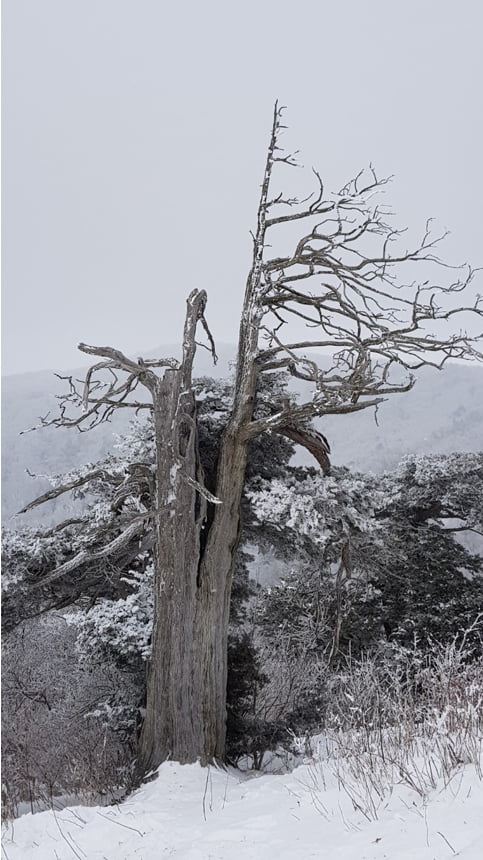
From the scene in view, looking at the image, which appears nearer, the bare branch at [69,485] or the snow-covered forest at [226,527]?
the snow-covered forest at [226,527]

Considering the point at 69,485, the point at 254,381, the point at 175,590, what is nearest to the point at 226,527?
the point at 175,590

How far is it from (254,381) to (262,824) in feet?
14.0

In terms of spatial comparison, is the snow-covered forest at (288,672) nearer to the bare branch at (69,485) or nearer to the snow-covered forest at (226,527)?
the snow-covered forest at (226,527)

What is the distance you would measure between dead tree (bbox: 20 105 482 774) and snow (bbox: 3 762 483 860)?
918 mm

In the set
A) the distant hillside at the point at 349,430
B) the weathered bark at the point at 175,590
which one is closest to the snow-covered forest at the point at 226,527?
the weathered bark at the point at 175,590

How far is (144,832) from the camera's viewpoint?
4.50m

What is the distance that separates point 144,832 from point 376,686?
205 centimetres

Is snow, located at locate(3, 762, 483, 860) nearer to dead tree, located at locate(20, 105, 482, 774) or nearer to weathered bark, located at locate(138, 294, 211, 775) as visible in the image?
weathered bark, located at locate(138, 294, 211, 775)

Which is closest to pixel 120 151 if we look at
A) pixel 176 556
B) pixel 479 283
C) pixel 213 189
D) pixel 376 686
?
pixel 213 189

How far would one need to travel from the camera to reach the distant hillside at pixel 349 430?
3189 cm

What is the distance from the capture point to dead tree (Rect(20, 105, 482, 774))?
661cm

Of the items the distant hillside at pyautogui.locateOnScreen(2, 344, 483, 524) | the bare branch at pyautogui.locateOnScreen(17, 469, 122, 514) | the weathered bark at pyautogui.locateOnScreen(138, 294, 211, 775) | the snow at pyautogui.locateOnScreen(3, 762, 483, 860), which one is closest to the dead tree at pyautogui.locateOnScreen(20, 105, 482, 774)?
the weathered bark at pyautogui.locateOnScreen(138, 294, 211, 775)

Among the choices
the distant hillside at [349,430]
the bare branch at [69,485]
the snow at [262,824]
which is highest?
the distant hillside at [349,430]

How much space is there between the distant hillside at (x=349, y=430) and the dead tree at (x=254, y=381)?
2183 cm
